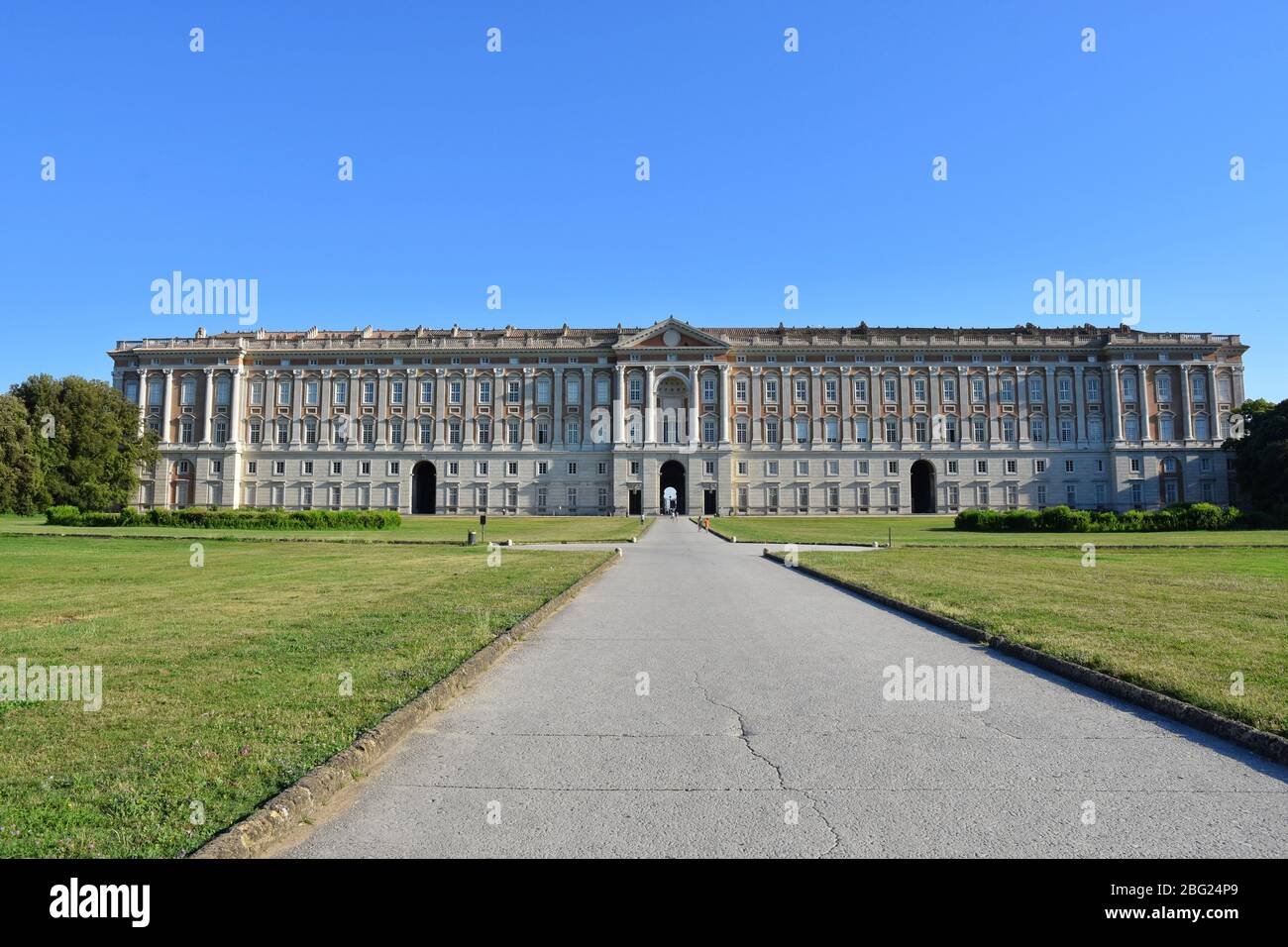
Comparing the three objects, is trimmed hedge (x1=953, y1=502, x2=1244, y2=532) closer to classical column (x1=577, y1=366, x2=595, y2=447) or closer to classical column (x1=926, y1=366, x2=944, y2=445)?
classical column (x1=926, y1=366, x2=944, y2=445)

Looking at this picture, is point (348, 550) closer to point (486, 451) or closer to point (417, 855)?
point (417, 855)

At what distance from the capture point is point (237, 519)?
49719 millimetres

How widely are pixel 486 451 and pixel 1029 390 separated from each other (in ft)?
208

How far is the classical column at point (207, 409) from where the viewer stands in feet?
298

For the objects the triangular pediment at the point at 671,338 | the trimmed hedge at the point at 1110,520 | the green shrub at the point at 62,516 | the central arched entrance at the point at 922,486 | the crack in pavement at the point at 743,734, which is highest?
the triangular pediment at the point at 671,338

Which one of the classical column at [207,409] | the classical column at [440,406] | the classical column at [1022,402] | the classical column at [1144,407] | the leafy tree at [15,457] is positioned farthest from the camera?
the classical column at [440,406]

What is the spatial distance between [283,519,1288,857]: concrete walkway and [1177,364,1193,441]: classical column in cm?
9563

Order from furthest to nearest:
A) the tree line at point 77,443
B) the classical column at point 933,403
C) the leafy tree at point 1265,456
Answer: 1. the classical column at point 933,403
2. the leafy tree at point 1265,456
3. the tree line at point 77,443

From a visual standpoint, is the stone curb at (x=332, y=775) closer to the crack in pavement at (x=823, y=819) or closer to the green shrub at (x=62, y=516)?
the crack in pavement at (x=823, y=819)

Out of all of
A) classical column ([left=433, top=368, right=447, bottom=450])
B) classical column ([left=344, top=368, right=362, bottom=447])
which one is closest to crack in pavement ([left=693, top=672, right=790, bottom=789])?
classical column ([left=433, top=368, right=447, bottom=450])

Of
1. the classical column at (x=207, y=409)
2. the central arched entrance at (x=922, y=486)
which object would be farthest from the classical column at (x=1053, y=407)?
the classical column at (x=207, y=409)

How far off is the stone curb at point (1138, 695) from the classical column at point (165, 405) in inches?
3915
